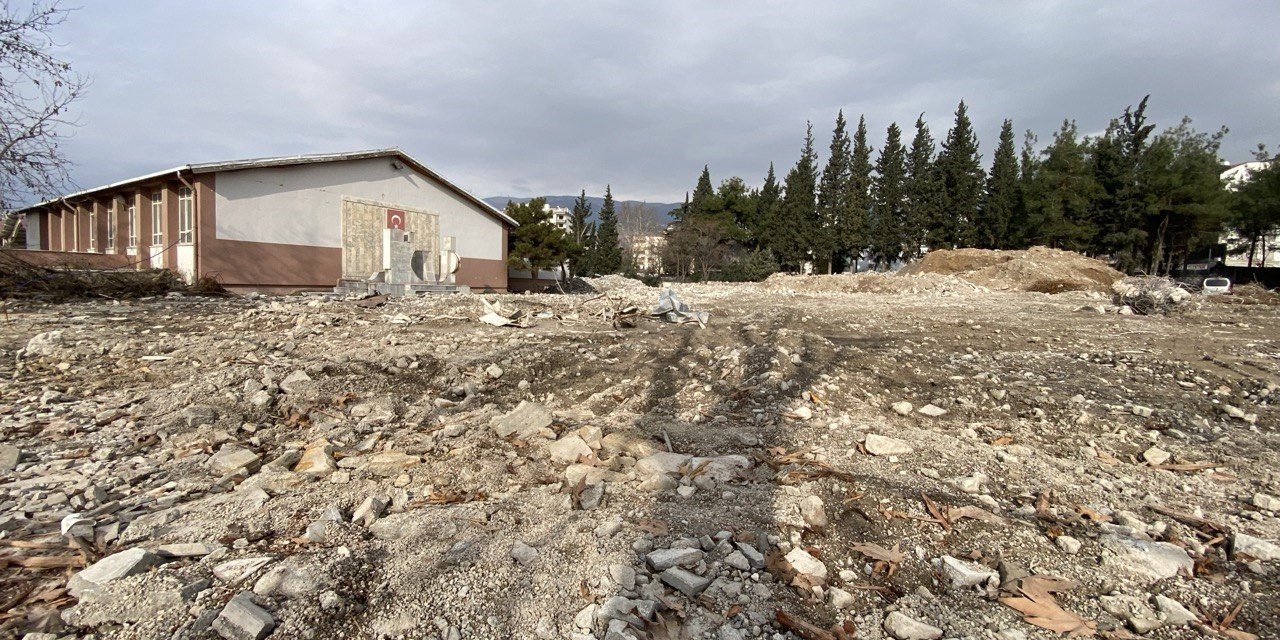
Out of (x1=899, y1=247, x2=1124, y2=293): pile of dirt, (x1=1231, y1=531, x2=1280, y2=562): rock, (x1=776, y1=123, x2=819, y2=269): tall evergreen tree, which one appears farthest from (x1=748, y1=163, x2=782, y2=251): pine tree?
(x1=1231, y1=531, x2=1280, y2=562): rock

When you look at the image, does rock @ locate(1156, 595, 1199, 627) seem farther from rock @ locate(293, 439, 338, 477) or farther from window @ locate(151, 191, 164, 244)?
window @ locate(151, 191, 164, 244)

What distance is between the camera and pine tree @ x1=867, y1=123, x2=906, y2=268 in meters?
36.2

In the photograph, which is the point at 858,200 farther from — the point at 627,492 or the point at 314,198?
the point at 627,492

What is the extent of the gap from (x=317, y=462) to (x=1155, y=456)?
5.13m

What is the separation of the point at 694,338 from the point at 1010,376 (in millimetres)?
3269

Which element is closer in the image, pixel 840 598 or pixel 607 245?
pixel 840 598

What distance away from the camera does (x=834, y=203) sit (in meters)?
37.8

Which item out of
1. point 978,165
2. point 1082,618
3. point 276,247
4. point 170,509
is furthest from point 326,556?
point 978,165

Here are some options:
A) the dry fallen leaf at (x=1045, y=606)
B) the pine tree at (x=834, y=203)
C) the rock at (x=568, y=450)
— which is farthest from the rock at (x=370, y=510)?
the pine tree at (x=834, y=203)

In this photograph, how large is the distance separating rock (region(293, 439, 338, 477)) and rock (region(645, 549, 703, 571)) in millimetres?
2036

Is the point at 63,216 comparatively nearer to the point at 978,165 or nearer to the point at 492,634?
the point at 492,634

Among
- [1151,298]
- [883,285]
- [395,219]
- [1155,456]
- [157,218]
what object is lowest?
[1155,456]

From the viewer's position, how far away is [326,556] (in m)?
2.31

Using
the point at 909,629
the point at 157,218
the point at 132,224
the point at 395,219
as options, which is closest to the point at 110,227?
the point at 132,224
